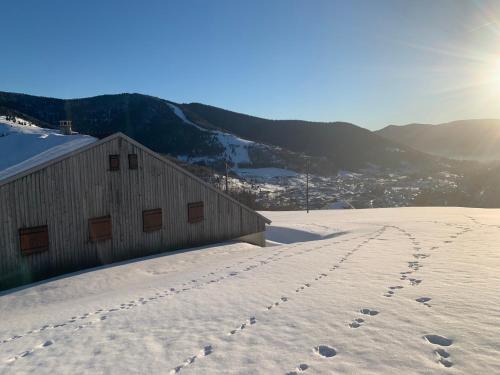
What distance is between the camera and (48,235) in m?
15.6

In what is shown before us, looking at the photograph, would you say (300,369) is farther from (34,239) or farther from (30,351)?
(34,239)

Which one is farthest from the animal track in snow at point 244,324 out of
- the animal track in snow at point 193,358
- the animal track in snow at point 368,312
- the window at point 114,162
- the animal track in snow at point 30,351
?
the window at point 114,162

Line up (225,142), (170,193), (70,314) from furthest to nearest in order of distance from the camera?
(225,142)
(170,193)
(70,314)

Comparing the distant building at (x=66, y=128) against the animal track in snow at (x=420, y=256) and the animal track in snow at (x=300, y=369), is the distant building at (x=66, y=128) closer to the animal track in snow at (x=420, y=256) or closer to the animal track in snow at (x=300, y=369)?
the animal track in snow at (x=420, y=256)

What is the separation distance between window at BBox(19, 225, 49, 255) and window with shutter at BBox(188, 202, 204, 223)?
771 cm

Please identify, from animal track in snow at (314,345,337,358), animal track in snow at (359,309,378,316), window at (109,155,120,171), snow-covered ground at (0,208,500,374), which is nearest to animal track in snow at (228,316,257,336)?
snow-covered ground at (0,208,500,374)

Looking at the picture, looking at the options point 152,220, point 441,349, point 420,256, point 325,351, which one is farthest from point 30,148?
point 441,349

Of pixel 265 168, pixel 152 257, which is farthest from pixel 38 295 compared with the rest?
pixel 265 168

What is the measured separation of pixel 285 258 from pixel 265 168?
15063cm

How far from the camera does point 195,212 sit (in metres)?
21.7

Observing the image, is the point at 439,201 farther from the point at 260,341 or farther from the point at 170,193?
the point at 260,341

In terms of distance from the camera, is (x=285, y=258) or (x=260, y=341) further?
(x=285, y=258)

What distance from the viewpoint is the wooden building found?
1483cm

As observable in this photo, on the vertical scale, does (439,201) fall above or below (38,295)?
below
